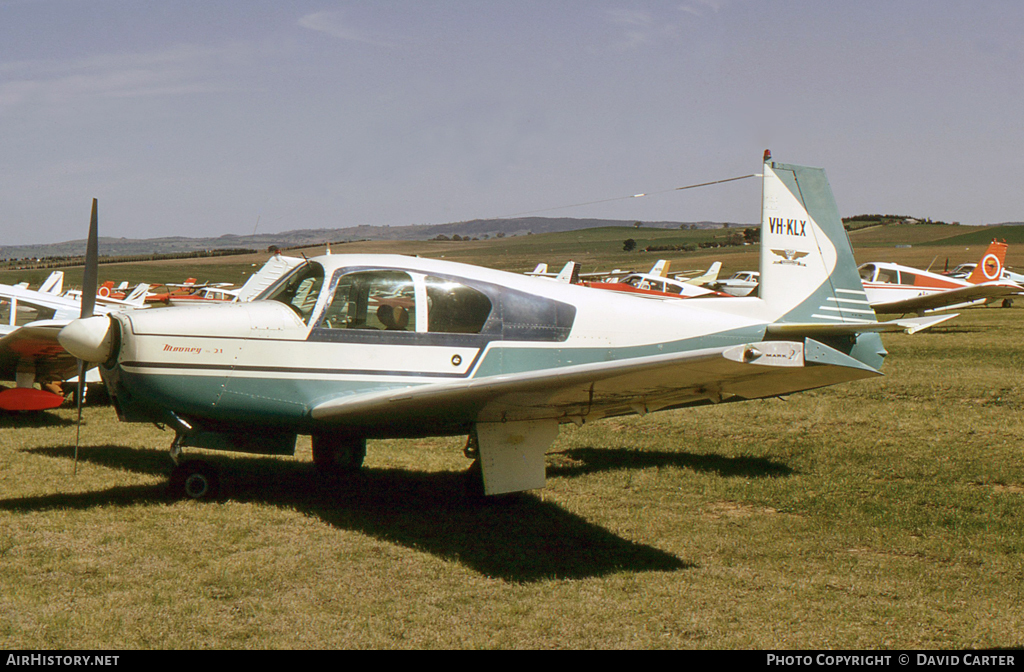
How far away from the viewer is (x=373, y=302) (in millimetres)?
6293

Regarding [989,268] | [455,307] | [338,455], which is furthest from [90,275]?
[989,268]

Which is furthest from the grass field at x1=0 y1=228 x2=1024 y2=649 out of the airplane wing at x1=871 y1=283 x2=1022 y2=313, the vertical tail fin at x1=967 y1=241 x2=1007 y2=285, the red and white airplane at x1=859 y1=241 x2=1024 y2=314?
the vertical tail fin at x1=967 y1=241 x2=1007 y2=285

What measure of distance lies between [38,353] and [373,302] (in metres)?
6.07

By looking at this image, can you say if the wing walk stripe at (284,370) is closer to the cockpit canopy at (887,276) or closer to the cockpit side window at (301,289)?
the cockpit side window at (301,289)

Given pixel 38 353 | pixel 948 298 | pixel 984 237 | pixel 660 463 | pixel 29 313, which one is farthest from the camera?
pixel 984 237

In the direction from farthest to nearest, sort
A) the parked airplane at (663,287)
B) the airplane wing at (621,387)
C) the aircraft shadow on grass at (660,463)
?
the parked airplane at (663,287) → the aircraft shadow on grass at (660,463) → the airplane wing at (621,387)

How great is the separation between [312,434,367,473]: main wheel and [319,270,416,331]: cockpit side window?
1.67 m

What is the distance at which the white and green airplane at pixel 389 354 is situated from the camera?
5777mm

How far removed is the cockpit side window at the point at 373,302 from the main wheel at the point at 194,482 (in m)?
1.83

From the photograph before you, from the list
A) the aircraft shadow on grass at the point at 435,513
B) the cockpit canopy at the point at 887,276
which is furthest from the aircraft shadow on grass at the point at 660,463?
the cockpit canopy at the point at 887,276

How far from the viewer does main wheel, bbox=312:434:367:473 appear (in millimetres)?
7566

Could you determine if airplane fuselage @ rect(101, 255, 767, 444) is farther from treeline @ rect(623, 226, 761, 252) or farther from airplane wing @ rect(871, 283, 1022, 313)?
treeline @ rect(623, 226, 761, 252)

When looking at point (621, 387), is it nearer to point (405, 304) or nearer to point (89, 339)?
point (405, 304)
